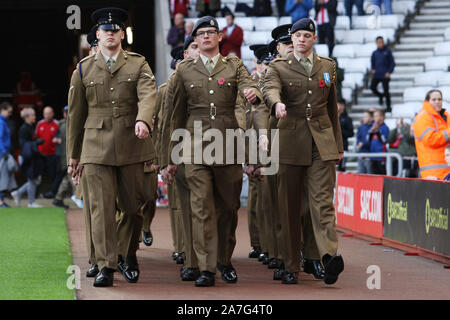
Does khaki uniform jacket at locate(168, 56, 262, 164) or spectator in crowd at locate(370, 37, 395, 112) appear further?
spectator in crowd at locate(370, 37, 395, 112)

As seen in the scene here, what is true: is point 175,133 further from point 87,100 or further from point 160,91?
point 160,91

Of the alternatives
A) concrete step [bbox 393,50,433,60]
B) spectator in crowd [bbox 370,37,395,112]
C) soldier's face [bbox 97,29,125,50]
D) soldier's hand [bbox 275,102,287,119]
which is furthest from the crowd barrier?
concrete step [bbox 393,50,433,60]

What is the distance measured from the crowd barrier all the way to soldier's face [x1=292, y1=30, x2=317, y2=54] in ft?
8.92

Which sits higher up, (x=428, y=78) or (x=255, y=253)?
(x=428, y=78)

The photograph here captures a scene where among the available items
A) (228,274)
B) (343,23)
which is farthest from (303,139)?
(343,23)

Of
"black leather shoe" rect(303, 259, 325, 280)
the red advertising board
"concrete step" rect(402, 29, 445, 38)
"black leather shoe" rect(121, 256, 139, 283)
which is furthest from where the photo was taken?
"concrete step" rect(402, 29, 445, 38)

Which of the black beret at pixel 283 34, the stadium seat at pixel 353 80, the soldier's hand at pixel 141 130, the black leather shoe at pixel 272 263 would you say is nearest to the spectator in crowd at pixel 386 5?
the stadium seat at pixel 353 80

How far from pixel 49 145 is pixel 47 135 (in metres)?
0.27

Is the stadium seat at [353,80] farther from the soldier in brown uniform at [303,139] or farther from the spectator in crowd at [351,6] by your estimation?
the soldier in brown uniform at [303,139]

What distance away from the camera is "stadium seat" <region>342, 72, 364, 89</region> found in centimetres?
2545

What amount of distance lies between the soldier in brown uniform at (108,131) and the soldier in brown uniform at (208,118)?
368mm

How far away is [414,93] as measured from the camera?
24391 mm

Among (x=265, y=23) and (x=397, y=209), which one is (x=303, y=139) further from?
(x=265, y=23)

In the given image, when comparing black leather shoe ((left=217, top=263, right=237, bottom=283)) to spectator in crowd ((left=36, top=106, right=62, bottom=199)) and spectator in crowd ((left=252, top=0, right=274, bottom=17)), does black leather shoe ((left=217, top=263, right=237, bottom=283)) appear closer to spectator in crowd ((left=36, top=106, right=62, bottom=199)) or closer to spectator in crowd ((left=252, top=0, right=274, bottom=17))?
spectator in crowd ((left=36, top=106, right=62, bottom=199))
